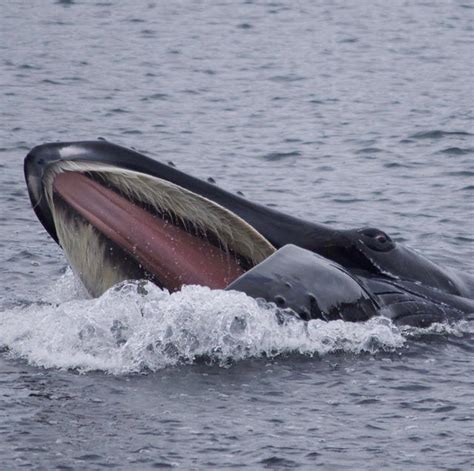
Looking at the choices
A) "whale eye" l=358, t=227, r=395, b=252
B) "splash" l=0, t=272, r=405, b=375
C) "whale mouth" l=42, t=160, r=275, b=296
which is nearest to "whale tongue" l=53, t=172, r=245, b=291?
"whale mouth" l=42, t=160, r=275, b=296

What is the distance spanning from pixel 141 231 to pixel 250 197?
913cm

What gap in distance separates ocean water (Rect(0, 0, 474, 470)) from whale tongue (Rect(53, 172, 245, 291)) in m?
0.38

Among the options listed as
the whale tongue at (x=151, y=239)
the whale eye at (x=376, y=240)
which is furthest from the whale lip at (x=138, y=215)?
the whale eye at (x=376, y=240)

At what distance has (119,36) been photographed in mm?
43625

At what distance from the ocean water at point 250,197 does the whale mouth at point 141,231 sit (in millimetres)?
346

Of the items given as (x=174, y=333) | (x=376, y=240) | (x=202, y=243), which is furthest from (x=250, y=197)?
(x=174, y=333)

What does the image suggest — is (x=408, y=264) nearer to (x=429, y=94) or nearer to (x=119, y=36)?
(x=429, y=94)

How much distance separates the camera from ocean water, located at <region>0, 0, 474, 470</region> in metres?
13.6

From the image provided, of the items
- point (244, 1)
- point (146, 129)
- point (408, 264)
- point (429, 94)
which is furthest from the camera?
point (244, 1)

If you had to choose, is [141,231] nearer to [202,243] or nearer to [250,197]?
[202,243]

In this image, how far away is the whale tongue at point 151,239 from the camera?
1564 centimetres

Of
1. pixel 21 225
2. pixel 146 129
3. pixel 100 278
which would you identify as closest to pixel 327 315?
pixel 100 278

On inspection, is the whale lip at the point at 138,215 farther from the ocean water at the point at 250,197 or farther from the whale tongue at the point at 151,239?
the ocean water at the point at 250,197

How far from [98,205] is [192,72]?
74.4 feet
